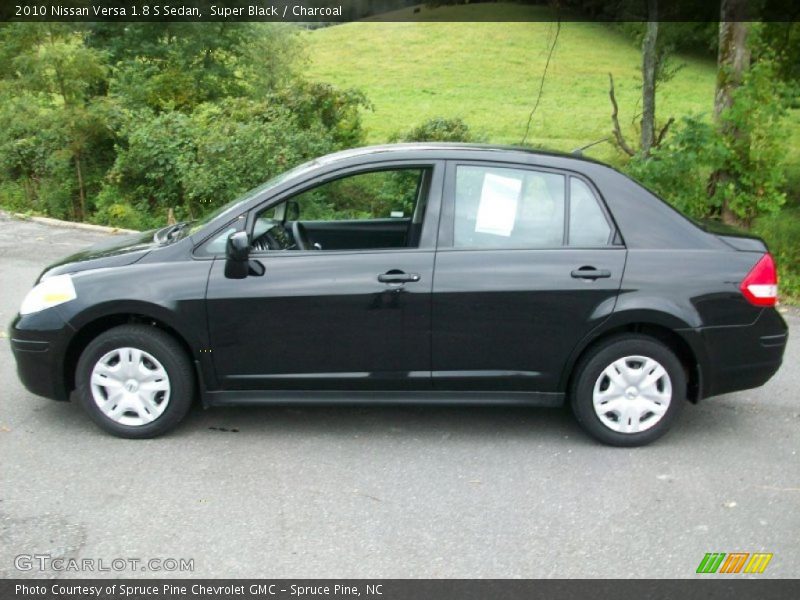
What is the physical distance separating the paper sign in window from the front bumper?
→ 2445 mm

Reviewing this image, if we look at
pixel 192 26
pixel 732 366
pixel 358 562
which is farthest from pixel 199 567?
pixel 192 26

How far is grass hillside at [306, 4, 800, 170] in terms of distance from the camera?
73.3 feet

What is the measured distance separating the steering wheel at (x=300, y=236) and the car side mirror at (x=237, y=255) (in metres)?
0.69

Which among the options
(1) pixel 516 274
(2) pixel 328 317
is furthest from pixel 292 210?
(1) pixel 516 274

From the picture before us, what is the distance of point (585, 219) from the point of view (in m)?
4.84

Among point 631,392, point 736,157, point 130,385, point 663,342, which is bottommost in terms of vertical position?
point 631,392

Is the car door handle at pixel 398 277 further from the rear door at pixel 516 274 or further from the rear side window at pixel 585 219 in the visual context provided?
the rear side window at pixel 585 219

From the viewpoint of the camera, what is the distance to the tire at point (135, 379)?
15.8ft

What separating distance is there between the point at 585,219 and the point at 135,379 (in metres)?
2.73

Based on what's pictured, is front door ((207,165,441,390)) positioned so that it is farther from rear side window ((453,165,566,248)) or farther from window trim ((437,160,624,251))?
rear side window ((453,165,566,248))

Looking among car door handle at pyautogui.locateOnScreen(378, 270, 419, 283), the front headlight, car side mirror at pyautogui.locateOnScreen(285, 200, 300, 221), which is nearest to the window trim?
car door handle at pyautogui.locateOnScreen(378, 270, 419, 283)

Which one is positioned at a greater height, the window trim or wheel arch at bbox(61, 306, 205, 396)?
the window trim

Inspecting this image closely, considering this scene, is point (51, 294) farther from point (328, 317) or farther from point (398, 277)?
point (398, 277)

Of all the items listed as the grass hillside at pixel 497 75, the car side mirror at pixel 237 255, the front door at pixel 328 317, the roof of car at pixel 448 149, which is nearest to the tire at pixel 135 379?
the front door at pixel 328 317
